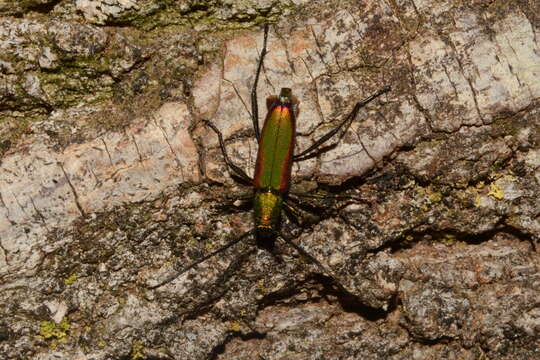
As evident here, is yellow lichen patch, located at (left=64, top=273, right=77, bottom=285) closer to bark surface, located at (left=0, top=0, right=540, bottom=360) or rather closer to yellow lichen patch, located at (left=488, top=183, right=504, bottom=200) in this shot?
bark surface, located at (left=0, top=0, right=540, bottom=360)

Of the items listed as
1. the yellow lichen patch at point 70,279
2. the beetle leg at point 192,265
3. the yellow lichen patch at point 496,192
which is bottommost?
the yellow lichen patch at point 70,279

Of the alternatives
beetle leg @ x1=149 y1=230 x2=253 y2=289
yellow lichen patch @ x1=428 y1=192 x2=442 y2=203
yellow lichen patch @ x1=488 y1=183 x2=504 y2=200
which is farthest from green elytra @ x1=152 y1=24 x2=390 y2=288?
yellow lichen patch @ x1=488 y1=183 x2=504 y2=200

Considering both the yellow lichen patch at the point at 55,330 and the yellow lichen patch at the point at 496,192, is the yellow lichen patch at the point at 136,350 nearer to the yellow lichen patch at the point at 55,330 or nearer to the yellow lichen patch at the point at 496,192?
the yellow lichen patch at the point at 55,330

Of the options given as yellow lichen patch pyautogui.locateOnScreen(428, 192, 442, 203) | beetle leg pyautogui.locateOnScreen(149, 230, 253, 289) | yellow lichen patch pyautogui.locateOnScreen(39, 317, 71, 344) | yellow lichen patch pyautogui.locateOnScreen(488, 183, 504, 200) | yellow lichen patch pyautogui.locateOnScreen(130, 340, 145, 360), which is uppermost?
yellow lichen patch pyautogui.locateOnScreen(488, 183, 504, 200)

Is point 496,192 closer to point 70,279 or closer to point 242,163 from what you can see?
point 242,163

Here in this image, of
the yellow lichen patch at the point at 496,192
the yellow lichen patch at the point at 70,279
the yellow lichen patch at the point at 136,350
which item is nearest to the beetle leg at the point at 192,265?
the yellow lichen patch at the point at 136,350

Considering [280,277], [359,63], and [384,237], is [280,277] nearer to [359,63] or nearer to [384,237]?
[384,237]
